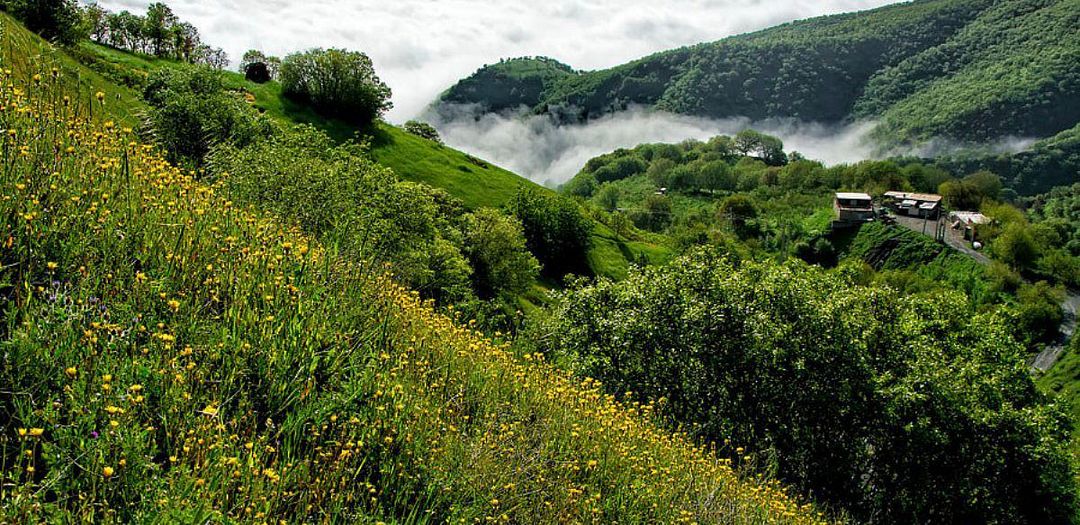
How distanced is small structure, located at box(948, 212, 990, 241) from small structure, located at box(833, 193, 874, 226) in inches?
665

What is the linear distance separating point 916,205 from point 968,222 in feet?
55.4

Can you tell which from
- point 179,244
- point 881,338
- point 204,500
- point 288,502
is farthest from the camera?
point 881,338

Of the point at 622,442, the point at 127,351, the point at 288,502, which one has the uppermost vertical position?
the point at 127,351

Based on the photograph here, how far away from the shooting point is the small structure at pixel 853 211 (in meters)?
135

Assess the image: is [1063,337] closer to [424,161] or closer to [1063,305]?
[1063,305]

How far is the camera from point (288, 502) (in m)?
4.61

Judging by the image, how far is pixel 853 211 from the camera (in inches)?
5349

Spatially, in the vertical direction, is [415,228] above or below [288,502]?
below

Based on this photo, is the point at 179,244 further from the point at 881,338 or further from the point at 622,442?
the point at 881,338

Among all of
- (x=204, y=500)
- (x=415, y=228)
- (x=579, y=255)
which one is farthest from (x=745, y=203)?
(x=204, y=500)

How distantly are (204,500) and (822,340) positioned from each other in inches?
851

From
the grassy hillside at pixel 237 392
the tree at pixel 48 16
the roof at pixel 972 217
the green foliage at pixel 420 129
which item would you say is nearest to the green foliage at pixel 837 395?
the grassy hillside at pixel 237 392

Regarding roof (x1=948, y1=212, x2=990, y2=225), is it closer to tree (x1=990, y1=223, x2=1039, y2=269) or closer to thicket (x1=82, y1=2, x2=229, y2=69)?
tree (x1=990, y1=223, x2=1039, y2=269)

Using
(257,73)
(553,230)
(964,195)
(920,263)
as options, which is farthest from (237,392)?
(964,195)
